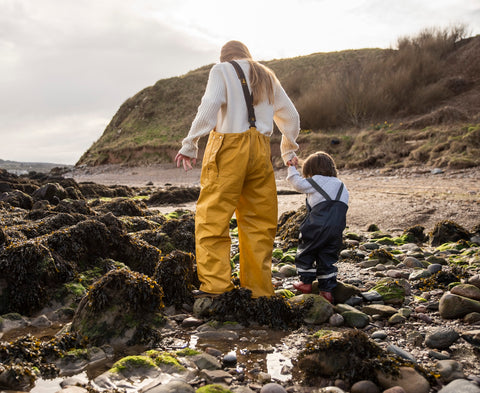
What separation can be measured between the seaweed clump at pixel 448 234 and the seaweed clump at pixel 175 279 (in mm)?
4011

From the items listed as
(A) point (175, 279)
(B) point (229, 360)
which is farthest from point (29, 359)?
(A) point (175, 279)

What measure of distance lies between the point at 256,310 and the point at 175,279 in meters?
0.85

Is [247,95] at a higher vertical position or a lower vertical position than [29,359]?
higher

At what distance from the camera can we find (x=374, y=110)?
2828cm

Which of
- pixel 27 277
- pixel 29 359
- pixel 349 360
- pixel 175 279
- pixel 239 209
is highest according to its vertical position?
pixel 239 209

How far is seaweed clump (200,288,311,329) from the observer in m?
3.59

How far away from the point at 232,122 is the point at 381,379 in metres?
2.29

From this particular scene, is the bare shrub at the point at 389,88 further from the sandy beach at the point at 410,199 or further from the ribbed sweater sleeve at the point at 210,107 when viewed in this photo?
the ribbed sweater sleeve at the point at 210,107

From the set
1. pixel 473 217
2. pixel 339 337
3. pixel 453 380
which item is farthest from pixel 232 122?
pixel 473 217

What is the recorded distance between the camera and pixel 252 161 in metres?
3.81

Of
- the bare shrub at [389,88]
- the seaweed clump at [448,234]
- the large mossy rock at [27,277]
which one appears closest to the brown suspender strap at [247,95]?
the large mossy rock at [27,277]

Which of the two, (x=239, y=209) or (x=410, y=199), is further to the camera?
(x=410, y=199)

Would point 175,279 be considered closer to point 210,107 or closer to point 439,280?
point 210,107

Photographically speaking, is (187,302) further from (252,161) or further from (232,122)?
(232,122)
